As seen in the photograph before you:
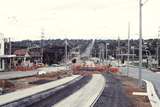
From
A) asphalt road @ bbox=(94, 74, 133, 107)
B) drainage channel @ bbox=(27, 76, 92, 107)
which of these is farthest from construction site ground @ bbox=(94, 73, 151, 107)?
drainage channel @ bbox=(27, 76, 92, 107)

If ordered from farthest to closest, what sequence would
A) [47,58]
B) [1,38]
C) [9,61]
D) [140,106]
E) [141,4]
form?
[47,58] → [9,61] → [1,38] → [141,4] → [140,106]

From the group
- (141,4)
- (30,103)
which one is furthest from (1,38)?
(30,103)

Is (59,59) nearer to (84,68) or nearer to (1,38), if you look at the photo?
(84,68)

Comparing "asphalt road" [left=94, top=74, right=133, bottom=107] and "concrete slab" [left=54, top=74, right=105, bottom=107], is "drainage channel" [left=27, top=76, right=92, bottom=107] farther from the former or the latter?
"asphalt road" [left=94, top=74, right=133, bottom=107]

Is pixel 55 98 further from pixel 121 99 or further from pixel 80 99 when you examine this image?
pixel 121 99

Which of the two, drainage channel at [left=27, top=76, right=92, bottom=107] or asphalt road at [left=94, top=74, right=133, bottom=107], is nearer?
drainage channel at [left=27, top=76, right=92, bottom=107]

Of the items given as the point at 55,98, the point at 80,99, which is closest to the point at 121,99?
the point at 80,99

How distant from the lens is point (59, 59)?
618 feet

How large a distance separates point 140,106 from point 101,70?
8379 centimetres

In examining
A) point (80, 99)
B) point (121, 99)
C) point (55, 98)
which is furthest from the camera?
point (121, 99)

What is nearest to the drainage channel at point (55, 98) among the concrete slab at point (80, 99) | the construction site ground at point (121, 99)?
the concrete slab at point (80, 99)

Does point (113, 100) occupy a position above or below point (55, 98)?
below

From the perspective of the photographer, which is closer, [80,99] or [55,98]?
[80,99]

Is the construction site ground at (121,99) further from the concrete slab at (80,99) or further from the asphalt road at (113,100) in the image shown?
the concrete slab at (80,99)
